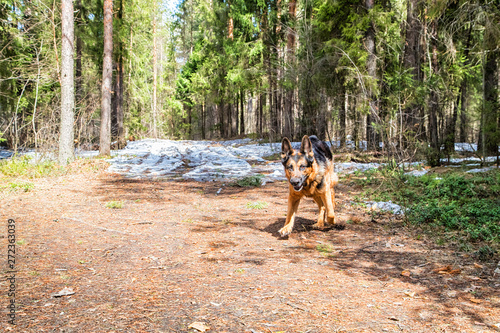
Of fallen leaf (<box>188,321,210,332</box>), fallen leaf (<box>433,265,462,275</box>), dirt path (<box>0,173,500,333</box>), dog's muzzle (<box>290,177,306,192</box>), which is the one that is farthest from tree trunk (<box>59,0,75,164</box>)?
fallen leaf (<box>433,265,462,275</box>)

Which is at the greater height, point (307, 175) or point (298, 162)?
point (298, 162)

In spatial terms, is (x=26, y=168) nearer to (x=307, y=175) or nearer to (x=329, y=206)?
(x=307, y=175)

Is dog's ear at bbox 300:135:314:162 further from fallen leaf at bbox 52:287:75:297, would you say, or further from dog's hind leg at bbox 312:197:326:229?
fallen leaf at bbox 52:287:75:297

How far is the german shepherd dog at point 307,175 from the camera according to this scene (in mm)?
5191

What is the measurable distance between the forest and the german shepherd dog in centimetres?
420

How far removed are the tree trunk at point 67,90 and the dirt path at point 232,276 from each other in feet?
18.2

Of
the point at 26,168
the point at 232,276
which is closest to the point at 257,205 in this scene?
the point at 232,276

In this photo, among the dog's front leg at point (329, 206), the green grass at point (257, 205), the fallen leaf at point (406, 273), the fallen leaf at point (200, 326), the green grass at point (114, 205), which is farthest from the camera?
the green grass at point (257, 205)

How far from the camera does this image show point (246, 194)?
10039 mm

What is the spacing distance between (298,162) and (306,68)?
1240cm

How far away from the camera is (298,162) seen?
17.1ft

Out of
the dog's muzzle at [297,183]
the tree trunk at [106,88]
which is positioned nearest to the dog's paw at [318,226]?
the dog's muzzle at [297,183]

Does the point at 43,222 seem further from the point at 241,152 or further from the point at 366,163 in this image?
the point at 241,152

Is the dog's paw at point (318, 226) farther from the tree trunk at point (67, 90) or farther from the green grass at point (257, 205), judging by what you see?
the tree trunk at point (67, 90)
